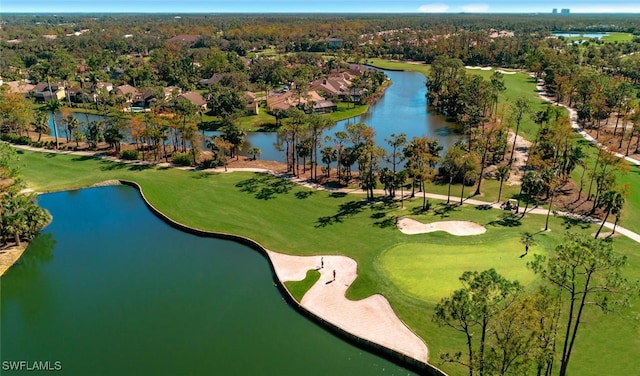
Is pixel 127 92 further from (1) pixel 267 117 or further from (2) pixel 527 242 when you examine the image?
(2) pixel 527 242

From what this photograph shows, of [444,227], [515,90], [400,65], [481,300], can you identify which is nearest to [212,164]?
[444,227]

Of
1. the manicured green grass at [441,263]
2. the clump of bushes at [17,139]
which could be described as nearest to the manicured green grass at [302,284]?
the manicured green grass at [441,263]

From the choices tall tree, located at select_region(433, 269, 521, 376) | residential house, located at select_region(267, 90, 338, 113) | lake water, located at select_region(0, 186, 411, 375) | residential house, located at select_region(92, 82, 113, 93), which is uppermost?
tall tree, located at select_region(433, 269, 521, 376)

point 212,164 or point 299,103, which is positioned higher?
point 299,103

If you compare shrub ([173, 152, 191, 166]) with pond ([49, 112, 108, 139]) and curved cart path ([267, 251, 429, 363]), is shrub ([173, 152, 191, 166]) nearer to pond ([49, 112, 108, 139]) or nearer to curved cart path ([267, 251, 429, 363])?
curved cart path ([267, 251, 429, 363])

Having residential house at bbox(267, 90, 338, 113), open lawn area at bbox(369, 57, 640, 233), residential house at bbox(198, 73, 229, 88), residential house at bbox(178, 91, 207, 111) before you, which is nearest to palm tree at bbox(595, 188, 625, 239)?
open lawn area at bbox(369, 57, 640, 233)

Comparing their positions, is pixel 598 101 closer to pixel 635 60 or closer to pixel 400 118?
pixel 400 118
